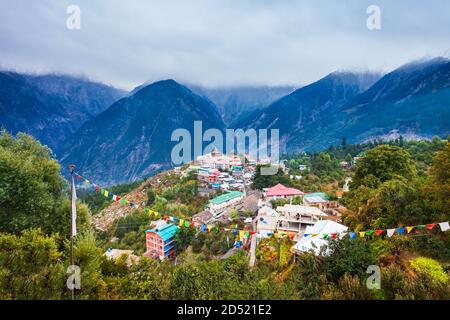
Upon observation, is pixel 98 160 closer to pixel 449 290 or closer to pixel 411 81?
pixel 411 81

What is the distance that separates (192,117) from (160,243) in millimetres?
160952

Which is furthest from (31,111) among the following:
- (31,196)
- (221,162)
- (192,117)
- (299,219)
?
(299,219)

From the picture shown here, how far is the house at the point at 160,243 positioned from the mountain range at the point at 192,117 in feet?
322

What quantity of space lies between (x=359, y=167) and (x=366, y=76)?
200 meters

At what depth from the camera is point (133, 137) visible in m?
172

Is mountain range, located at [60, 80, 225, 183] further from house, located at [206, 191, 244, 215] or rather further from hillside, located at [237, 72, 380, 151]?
house, located at [206, 191, 244, 215]

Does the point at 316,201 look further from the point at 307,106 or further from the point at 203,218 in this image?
the point at 307,106

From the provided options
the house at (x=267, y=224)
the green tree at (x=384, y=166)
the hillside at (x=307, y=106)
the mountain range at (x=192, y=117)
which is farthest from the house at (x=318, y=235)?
the hillside at (x=307, y=106)

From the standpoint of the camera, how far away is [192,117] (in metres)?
185

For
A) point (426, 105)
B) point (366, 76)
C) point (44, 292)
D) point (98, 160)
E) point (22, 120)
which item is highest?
point (366, 76)

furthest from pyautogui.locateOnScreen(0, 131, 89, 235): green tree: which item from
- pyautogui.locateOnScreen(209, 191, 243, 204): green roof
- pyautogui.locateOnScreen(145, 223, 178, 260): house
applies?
pyautogui.locateOnScreen(209, 191, 243, 204): green roof

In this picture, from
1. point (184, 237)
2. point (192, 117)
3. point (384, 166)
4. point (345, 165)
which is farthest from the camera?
point (192, 117)

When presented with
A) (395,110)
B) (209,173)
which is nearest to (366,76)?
(395,110)

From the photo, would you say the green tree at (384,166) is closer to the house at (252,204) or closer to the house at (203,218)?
the house at (252,204)
